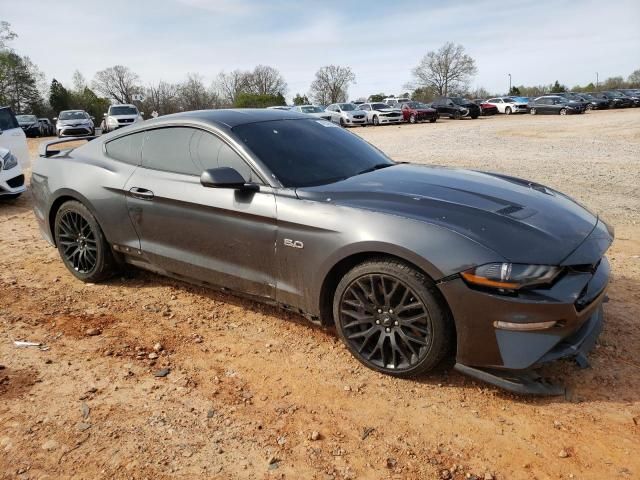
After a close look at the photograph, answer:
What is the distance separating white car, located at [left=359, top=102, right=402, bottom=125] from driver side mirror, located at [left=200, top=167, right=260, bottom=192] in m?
29.8

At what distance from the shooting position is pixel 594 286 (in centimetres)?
273

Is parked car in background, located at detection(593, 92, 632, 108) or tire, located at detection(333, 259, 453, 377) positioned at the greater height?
parked car in background, located at detection(593, 92, 632, 108)

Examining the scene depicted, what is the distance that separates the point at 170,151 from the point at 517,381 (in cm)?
291

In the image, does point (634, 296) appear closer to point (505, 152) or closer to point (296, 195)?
point (296, 195)

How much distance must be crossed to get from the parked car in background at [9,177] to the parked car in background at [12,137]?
138 cm

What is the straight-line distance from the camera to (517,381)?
8.53 feet

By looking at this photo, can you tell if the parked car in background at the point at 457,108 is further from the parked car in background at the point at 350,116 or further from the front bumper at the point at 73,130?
the front bumper at the point at 73,130

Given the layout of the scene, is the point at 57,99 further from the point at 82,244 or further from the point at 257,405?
the point at 257,405

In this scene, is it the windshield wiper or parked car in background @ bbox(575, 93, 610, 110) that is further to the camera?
parked car in background @ bbox(575, 93, 610, 110)

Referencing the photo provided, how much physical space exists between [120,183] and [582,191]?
6796mm

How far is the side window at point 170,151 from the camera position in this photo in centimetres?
375

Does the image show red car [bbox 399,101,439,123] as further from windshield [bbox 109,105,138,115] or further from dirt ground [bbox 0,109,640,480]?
dirt ground [bbox 0,109,640,480]

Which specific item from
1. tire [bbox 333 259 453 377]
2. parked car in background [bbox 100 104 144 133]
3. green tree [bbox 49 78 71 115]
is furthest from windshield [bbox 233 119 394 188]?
green tree [bbox 49 78 71 115]

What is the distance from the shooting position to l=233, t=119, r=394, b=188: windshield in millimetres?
3420
